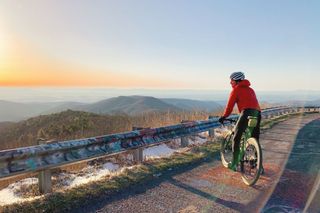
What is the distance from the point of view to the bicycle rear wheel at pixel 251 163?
6.87 metres

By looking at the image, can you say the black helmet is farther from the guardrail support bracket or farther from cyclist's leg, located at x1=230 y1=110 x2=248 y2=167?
the guardrail support bracket

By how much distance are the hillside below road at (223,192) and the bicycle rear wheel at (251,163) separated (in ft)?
0.58

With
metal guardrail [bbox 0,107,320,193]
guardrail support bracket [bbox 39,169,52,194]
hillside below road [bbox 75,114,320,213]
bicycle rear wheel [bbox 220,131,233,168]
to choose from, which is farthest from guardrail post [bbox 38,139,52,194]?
bicycle rear wheel [bbox 220,131,233,168]

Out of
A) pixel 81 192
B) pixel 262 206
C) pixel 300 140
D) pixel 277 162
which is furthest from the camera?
pixel 300 140

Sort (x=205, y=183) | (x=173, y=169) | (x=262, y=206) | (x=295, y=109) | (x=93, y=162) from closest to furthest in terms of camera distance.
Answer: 1. (x=262, y=206)
2. (x=205, y=183)
3. (x=173, y=169)
4. (x=93, y=162)
5. (x=295, y=109)

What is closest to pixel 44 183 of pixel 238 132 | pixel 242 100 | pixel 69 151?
pixel 69 151

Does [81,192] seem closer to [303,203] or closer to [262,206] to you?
[262,206]

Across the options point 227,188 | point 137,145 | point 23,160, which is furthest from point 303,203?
point 23,160

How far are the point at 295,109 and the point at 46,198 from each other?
3538 cm

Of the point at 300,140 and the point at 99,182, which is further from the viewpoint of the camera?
the point at 300,140

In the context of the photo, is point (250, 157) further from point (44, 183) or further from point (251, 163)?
point (44, 183)

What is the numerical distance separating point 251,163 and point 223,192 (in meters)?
1.01

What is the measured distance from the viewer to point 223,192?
652 cm

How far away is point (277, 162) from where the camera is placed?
30.6ft
